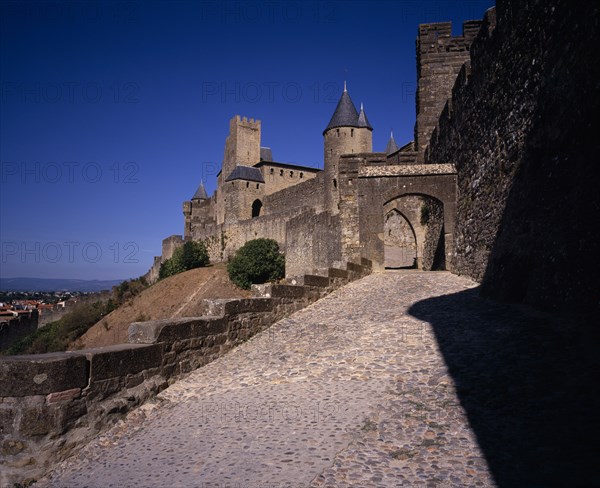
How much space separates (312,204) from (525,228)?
31141 millimetres

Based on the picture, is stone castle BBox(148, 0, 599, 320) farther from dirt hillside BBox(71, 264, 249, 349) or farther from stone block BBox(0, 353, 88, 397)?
dirt hillside BBox(71, 264, 249, 349)

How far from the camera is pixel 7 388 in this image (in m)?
4.53

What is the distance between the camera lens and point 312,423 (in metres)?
4.35

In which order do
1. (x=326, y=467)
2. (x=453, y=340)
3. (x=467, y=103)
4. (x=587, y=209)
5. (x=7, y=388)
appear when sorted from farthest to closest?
(x=467, y=103) < (x=453, y=340) < (x=587, y=209) < (x=7, y=388) < (x=326, y=467)

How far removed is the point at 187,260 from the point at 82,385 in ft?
126

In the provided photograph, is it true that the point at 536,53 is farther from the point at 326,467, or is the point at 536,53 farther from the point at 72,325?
the point at 72,325

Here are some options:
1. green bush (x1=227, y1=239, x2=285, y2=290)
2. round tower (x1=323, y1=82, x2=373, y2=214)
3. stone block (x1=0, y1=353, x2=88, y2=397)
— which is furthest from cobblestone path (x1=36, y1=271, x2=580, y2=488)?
round tower (x1=323, y1=82, x2=373, y2=214)

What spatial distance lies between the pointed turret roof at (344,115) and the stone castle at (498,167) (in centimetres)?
1936

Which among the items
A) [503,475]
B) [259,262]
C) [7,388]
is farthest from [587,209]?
[259,262]

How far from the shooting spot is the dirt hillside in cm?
2922

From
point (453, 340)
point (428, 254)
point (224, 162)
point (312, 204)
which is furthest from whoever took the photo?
point (224, 162)

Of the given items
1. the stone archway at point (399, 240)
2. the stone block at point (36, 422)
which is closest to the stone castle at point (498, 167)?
the stone archway at point (399, 240)

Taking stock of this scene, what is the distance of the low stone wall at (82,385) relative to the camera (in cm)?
443

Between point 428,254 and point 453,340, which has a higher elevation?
point 428,254
